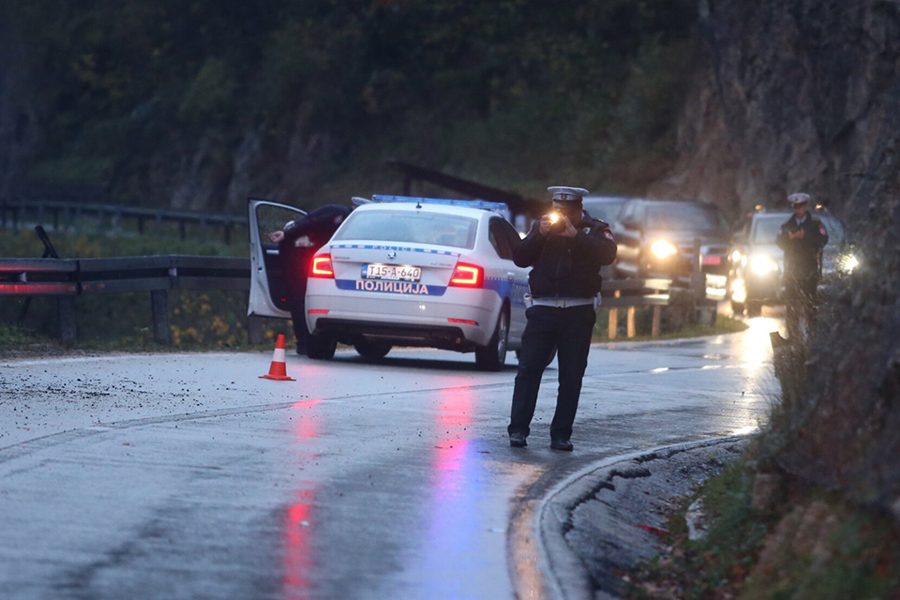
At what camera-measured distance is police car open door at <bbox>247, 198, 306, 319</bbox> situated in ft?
57.8

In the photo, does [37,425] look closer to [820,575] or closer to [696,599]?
[696,599]

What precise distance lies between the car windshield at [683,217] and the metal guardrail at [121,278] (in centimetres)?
1461

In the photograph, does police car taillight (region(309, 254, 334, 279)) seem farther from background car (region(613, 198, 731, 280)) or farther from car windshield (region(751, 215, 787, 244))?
background car (region(613, 198, 731, 280))

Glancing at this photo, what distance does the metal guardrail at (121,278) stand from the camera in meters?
17.4

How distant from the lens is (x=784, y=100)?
1554 inches

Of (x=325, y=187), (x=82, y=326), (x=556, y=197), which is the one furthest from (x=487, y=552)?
(x=325, y=187)

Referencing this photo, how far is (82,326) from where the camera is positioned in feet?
100

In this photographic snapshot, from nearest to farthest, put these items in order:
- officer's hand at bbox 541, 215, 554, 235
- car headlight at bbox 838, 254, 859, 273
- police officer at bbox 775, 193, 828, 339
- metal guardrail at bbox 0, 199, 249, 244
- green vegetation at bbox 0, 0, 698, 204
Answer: car headlight at bbox 838, 254, 859, 273 → officer's hand at bbox 541, 215, 554, 235 → police officer at bbox 775, 193, 828, 339 → metal guardrail at bbox 0, 199, 249, 244 → green vegetation at bbox 0, 0, 698, 204

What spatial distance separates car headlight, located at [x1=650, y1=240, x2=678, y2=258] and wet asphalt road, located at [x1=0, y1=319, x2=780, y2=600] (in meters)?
17.0

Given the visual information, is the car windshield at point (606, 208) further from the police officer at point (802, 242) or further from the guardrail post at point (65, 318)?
the guardrail post at point (65, 318)

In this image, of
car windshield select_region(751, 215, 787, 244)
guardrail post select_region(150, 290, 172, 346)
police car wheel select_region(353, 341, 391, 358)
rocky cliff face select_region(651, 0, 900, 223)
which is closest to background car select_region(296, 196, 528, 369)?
police car wheel select_region(353, 341, 391, 358)

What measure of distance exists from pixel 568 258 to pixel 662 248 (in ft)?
74.2

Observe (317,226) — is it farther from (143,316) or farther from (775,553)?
(143,316)

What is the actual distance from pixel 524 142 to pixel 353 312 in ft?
118
